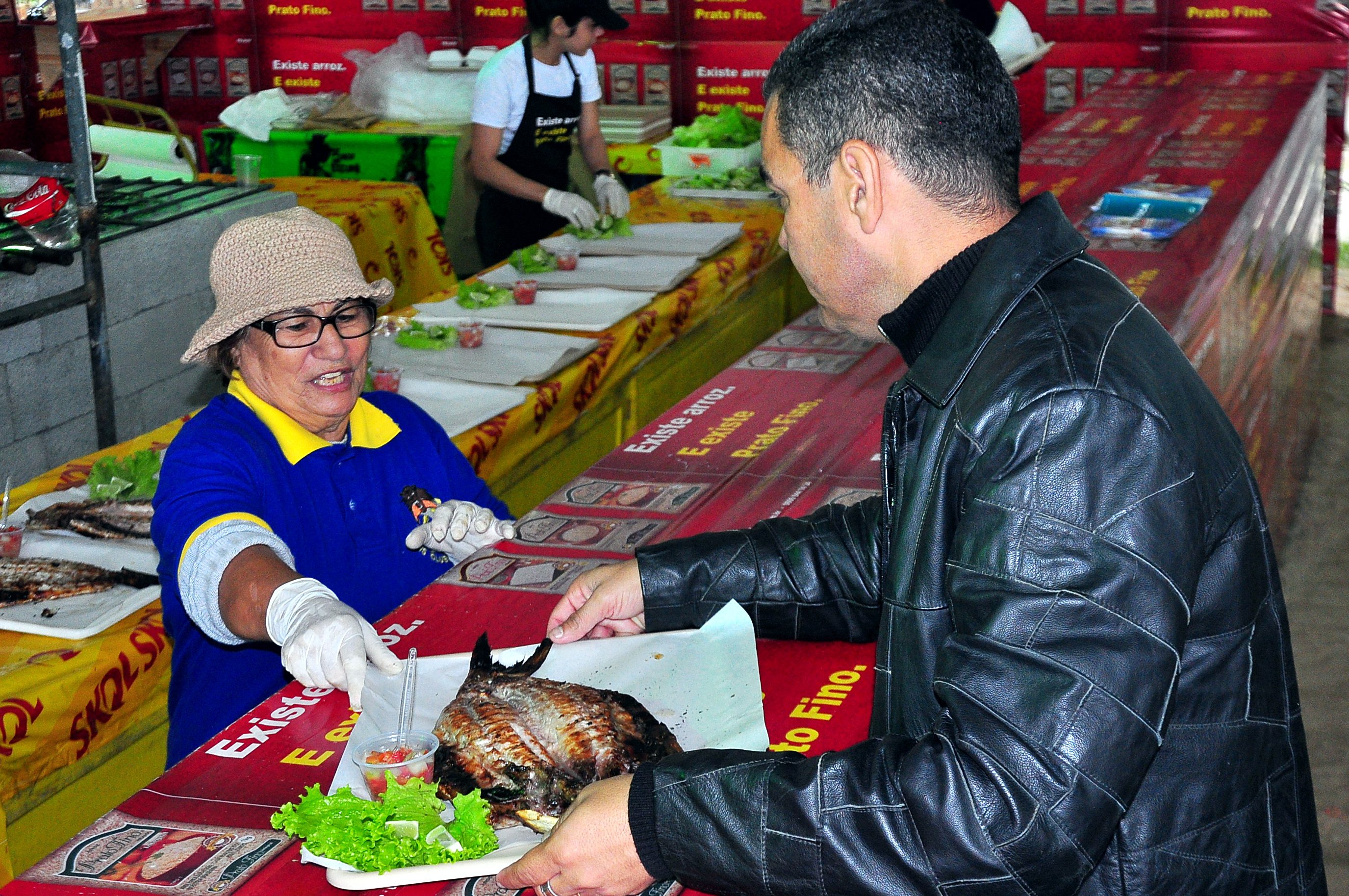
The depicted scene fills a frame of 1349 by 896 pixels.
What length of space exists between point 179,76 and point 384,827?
8987 millimetres

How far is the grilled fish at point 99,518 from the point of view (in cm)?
284

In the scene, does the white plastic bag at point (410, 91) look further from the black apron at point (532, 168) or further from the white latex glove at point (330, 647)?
the white latex glove at point (330, 647)

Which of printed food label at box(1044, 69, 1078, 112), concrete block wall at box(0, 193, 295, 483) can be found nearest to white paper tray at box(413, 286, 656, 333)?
concrete block wall at box(0, 193, 295, 483)

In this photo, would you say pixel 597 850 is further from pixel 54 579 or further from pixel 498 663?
pixel 54 579

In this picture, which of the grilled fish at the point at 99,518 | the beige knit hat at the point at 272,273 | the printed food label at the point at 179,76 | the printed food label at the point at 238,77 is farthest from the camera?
the printed food label at the point at 179,76

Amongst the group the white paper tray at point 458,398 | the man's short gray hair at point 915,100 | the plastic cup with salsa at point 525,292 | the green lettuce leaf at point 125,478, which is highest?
the man's short gray hair at point 915,100

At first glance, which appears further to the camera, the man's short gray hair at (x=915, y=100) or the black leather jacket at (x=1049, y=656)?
the man's short gray hair at (x=915, y=100)

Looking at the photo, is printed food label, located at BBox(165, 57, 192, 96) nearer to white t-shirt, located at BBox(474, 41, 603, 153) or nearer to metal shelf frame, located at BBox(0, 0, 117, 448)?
white t-shirt, located at BBox(474, 41, 603, 153)

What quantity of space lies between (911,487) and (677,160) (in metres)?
5.21

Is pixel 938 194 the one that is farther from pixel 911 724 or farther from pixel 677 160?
pixel 677 160

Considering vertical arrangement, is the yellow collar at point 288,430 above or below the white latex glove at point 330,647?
above

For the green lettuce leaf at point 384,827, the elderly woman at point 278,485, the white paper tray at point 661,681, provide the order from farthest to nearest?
the elderly woman at point 278,485, the white paper tray at point 661,681, the green lettuce leaf at point 384,827

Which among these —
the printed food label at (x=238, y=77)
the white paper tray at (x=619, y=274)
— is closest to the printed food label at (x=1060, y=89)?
the white paper tray at (x=619, y=274)

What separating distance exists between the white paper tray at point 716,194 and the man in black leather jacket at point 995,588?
435 centimetres
